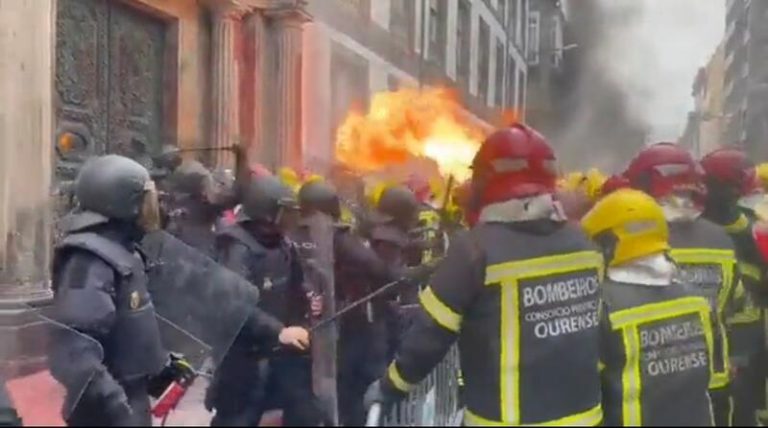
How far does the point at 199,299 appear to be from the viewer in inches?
162

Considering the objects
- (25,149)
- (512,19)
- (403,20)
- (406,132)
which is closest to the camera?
(25,149)

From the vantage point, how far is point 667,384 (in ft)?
10.7

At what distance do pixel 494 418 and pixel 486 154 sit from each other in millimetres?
753

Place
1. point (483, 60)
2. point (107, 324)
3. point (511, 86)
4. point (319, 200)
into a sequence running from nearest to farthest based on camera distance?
1. point (107, 324)
2. point (319, 200)
3. point (483, 60)
4. point (511, 86)

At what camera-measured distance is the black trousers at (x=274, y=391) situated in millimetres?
5105

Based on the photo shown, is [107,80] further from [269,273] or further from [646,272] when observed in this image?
[646,272]

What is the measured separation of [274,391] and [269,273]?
1.84 feet

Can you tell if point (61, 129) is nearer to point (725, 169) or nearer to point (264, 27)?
point (264, 27)

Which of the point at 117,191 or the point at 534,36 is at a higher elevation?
the point at 534,36

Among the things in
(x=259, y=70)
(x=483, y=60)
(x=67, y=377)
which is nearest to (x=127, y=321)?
(x=67, y=377)

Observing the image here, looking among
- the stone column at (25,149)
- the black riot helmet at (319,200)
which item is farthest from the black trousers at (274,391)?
the stone column at (25,149)

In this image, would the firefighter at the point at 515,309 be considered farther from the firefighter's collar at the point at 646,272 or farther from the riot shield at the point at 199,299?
the riot shield at the point at 199,299

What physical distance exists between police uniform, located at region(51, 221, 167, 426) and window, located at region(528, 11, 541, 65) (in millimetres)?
6467

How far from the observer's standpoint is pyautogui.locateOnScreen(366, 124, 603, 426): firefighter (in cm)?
311
